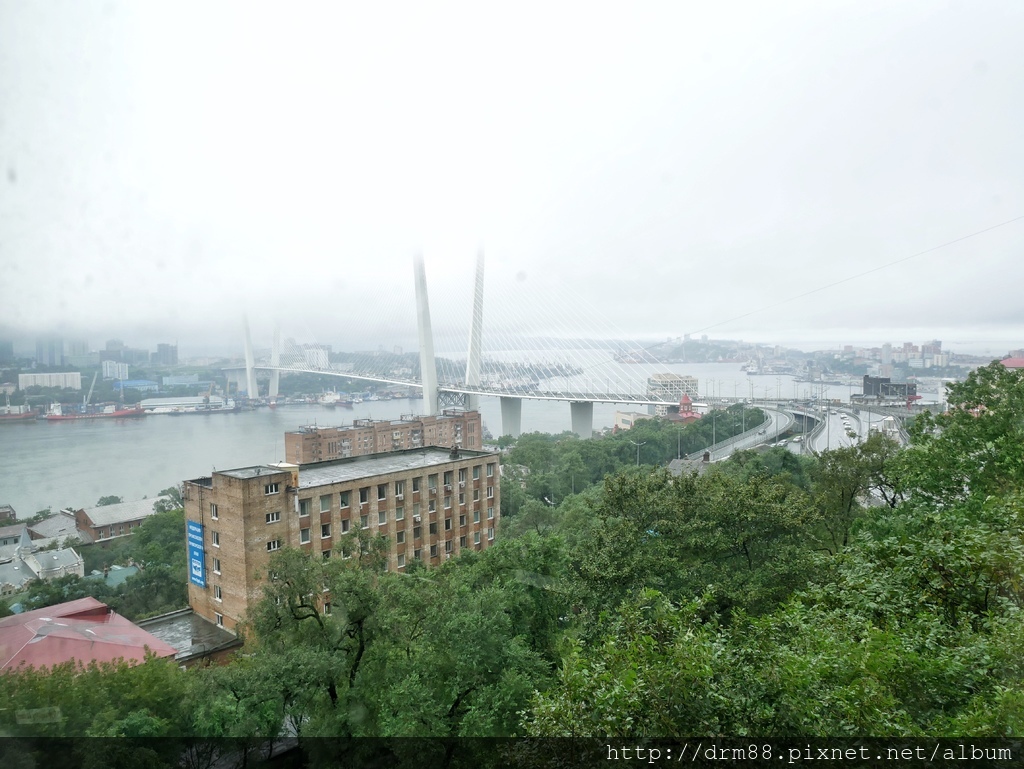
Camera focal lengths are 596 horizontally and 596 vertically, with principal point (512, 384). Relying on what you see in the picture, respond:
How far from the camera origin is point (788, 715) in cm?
141

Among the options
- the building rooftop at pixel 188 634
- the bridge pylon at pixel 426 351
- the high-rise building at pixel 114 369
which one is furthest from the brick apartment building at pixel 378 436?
the building rooftop at pixel 188 634

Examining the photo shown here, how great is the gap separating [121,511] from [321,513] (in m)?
6.11

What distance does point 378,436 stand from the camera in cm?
1570

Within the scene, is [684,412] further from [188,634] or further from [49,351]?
[49,351]

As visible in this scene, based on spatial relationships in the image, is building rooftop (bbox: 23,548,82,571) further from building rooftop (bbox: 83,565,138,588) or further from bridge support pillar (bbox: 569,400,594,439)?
bridge support pillar (bbox: 569,400,594,439)

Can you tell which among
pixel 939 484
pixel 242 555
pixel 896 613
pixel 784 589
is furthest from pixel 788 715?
pixel 242 555

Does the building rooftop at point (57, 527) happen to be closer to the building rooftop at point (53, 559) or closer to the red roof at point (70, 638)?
the building rooftop at point (53, 559)

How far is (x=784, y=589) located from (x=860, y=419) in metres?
12.0

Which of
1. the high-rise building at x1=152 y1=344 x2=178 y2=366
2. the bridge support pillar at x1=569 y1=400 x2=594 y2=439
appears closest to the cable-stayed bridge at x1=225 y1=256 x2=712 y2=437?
the bridge support pillar at x1=569 y1=400 x2=594 y2=439

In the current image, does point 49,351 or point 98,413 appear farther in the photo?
point 98,413

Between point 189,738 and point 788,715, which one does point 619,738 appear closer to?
point 788,715

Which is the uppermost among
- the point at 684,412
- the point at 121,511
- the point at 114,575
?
the point at 684,412

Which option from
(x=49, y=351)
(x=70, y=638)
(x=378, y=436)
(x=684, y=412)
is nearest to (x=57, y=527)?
(x=70, y=638)

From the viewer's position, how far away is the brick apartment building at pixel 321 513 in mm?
5895
